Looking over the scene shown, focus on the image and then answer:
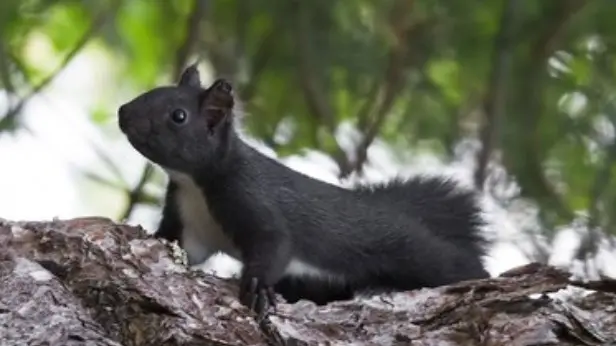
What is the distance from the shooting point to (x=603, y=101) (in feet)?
5.81

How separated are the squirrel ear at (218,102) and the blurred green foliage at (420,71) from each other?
0.40m

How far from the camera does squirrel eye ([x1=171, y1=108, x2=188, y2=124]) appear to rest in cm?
133

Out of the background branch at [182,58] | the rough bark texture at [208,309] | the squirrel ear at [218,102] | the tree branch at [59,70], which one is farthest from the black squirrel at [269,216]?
the tree branch at [59,70]

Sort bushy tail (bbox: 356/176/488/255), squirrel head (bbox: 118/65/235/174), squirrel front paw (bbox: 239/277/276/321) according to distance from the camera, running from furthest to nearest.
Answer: bushy tail (bbox: 356/176/488/255)
squirrel head (bbox: 118/65/235/174)
squirrel front paw (bbox: 239/277/276/321)

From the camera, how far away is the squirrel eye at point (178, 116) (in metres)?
1.33

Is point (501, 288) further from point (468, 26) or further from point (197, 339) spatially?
point (468, 26)

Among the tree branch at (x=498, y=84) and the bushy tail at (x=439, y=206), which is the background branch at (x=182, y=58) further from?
the tree branch at (x=498, y=84)

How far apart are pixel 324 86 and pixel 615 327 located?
0.77m

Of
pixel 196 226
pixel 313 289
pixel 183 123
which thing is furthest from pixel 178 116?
pixel 313 289

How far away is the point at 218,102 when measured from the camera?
1.35 m

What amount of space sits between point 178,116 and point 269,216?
0.16 m

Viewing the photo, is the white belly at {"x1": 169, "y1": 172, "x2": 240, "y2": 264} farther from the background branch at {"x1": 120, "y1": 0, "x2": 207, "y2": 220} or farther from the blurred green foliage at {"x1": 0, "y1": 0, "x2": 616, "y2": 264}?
the blurred green foliage at {"x1": 0, "y1": 0, "x2": 616, "y2": 264}

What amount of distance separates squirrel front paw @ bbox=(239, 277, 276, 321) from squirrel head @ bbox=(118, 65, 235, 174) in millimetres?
185

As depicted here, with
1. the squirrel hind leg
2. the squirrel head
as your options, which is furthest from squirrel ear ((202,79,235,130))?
the squirrel hind leg
